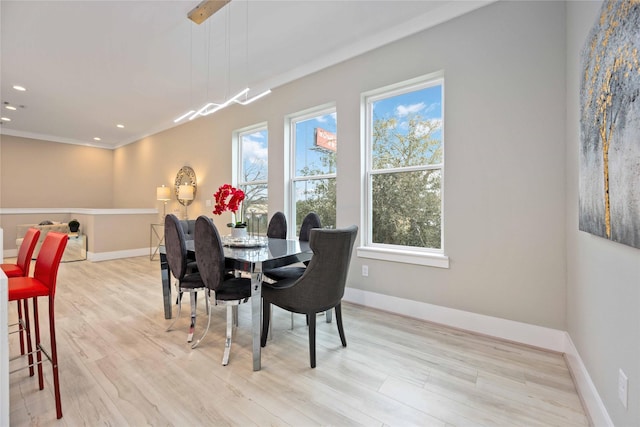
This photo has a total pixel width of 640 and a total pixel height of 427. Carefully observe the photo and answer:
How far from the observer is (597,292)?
146 centimetres

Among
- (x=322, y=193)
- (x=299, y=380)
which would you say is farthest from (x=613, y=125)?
(x=322, y=193)

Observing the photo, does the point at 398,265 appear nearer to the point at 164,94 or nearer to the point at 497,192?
the point at 497,192

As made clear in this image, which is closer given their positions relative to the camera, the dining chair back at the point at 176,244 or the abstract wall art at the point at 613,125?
the abstract wall art at the point at 613,125

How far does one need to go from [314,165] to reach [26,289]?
296cm

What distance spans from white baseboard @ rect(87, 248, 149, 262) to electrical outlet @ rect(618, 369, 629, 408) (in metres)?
7.06

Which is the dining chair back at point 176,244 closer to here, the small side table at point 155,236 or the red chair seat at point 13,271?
the red chair seat at point 13,271

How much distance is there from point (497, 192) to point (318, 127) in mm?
2273

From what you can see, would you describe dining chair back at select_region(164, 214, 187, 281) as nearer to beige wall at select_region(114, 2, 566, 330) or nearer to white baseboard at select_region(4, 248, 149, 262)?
beige wall at select_region(114, 2, 566, 330)

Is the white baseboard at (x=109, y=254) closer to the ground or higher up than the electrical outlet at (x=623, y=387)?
closer to the ground

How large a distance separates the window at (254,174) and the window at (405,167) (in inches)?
74.3

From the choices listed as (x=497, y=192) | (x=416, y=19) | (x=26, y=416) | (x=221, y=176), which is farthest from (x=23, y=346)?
(x=416, y=19)

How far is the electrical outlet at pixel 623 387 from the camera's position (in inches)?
44.3

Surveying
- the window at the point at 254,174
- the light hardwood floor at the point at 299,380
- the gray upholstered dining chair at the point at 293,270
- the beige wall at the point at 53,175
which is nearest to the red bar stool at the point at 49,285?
the light hardwood floor at the point at 299,380

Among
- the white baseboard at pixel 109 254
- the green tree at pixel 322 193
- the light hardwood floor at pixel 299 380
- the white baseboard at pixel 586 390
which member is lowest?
the light hardwood floor at pixel 299 380
